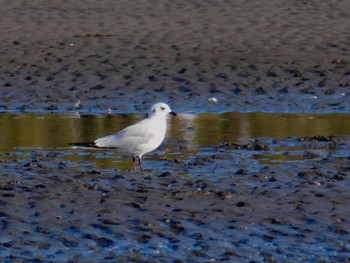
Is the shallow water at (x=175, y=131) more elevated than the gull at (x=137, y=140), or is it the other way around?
the gull at (x=137, y=140)

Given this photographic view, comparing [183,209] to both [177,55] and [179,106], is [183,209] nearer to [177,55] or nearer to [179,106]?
[179,106]

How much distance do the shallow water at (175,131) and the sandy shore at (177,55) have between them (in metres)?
0.73

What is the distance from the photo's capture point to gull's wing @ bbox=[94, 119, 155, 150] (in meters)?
11.1

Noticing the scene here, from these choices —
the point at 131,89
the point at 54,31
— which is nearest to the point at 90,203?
the point at 131,89

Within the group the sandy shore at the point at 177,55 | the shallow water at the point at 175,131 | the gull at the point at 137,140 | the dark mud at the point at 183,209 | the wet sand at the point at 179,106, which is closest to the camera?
the dark mud at the point at 183,209

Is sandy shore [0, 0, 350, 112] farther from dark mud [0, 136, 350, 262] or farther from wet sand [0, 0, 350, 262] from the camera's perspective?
dark mud [0, 136, 350, 262]

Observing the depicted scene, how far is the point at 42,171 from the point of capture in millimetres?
10773

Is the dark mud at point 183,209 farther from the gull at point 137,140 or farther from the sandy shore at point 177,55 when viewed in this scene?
the sandy shore at point 177,55

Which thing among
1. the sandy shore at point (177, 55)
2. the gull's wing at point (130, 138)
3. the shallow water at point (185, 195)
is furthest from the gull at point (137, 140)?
the sandy shore at point (177, 55)

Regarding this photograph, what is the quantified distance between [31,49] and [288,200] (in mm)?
10544

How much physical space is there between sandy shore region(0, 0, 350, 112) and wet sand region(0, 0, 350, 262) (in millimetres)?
35

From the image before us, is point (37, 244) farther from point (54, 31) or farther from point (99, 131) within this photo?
point (54, 31)

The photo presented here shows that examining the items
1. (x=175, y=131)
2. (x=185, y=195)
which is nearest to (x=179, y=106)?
(x=175, y=131)

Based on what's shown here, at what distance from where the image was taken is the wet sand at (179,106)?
8.18 meters
